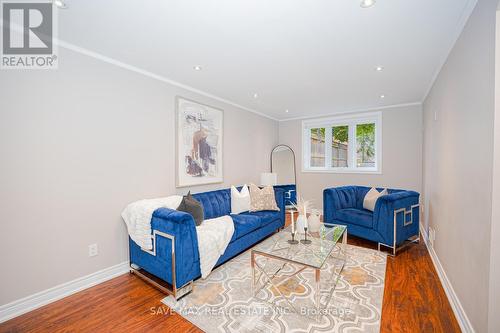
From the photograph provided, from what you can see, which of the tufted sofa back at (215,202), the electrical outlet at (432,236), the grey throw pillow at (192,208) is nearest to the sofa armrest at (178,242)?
the grey throw pillow at (192,208)

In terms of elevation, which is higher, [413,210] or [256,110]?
[256,110]

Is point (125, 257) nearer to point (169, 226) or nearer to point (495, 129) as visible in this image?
point (169, 226)

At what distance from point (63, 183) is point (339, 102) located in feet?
14.2

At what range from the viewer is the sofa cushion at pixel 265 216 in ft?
10.9

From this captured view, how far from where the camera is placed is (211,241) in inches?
94.0

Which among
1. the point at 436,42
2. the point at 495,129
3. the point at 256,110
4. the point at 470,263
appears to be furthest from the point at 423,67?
the point at 256,110

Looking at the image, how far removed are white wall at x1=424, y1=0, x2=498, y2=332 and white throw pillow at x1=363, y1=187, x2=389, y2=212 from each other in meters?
1.02

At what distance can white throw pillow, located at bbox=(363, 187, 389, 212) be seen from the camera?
3.51m

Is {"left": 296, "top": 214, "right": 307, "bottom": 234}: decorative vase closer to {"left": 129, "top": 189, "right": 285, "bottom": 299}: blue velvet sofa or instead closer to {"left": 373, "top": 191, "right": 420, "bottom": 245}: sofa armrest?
{"left": 129, "top": 189, "right": 285, "bottom": 299}: blue velvet sofa

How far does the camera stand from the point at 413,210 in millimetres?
3311

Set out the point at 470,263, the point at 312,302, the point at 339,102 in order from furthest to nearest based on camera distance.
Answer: the point at 339,102 → the point at 312,302 → the point at 470,263

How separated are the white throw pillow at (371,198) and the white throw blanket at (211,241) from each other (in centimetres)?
229

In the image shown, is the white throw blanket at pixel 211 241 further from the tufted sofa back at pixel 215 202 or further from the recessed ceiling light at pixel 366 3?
the recessed ceiling light at pixel 366 3

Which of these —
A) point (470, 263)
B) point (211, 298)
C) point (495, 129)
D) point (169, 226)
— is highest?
point (495, 129)
